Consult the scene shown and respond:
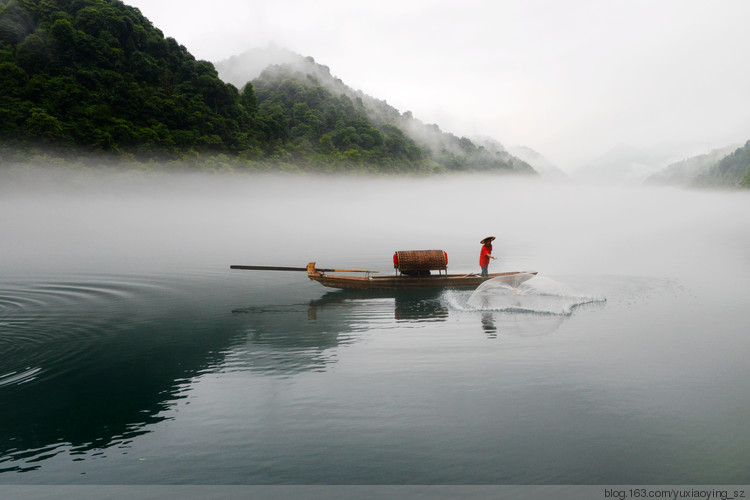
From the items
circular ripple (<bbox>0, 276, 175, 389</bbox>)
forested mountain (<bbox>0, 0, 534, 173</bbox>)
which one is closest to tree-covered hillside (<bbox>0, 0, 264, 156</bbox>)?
forested mountain (<bbox>0, 0, 534, 173</bbox>)

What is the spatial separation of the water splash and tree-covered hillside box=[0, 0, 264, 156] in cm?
8556

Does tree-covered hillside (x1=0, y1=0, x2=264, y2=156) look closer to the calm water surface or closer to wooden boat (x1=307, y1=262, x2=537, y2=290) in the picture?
the calm water surface

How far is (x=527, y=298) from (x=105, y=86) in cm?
9954

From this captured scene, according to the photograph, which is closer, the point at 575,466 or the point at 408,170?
the point at 575,466

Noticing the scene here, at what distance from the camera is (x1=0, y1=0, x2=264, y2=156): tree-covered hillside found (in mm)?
79062

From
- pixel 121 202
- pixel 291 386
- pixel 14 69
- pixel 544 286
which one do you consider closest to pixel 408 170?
pixel 121 202

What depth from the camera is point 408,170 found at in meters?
161

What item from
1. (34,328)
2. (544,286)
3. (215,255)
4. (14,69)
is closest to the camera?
(34,328)

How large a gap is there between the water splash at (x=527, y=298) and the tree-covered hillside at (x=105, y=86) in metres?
85.6

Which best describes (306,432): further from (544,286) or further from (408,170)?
(408,170)

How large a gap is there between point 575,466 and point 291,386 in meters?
6.60

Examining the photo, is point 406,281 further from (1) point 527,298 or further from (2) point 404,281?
(1) point 527,298

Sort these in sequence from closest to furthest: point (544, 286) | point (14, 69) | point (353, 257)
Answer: point (544, 286)
point (353, 257)
point (14, 69)

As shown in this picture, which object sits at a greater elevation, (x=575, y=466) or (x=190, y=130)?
(x=190, y=130)
